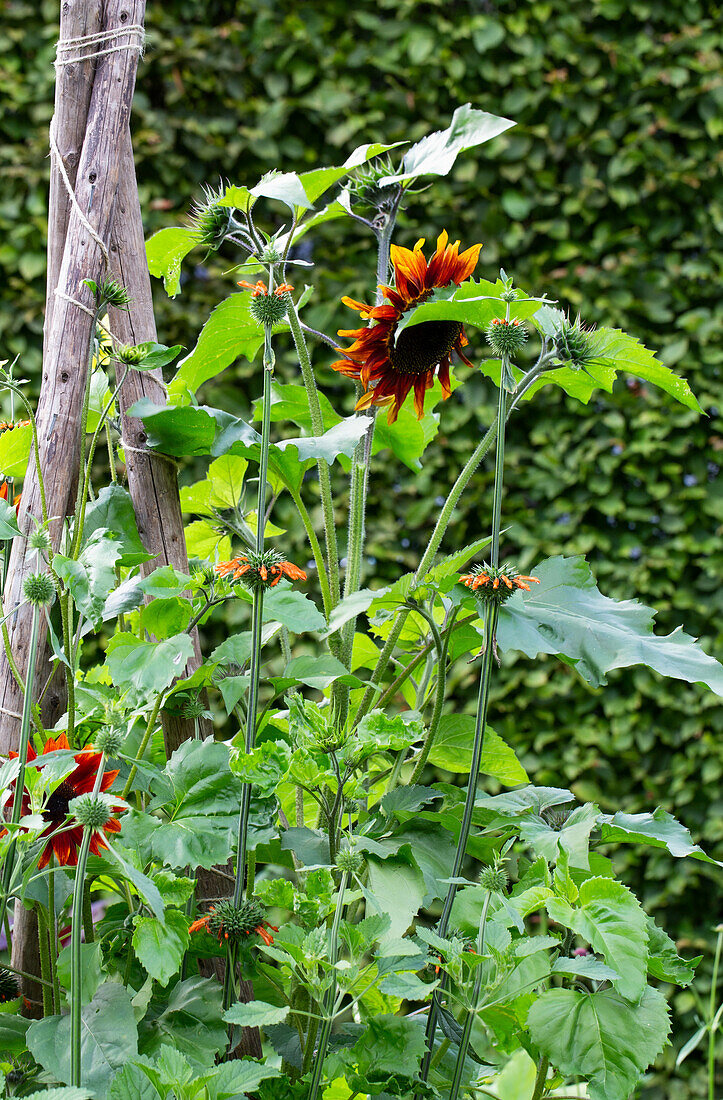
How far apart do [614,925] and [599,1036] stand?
3.4 inches

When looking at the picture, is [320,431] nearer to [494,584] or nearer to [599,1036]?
[494,584]

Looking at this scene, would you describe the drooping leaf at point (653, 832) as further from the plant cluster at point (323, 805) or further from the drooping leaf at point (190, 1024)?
the drooping leaf at point (190, 1024)

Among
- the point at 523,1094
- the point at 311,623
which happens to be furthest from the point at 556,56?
the point at 523,1094

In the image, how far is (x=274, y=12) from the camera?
2588 mm

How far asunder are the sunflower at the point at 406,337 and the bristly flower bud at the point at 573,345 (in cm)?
12

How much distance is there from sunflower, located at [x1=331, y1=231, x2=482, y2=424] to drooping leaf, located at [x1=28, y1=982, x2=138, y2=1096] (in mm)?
600

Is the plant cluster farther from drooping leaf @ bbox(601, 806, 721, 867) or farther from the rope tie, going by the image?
the rope tie

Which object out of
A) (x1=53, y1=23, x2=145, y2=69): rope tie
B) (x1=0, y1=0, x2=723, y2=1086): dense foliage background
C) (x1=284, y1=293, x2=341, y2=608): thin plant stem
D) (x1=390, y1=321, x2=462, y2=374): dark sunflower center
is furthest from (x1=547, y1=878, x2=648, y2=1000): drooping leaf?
(x1=0, y1=0, x2=723, y2=1086): dense foliage background

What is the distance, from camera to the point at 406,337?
96 cm

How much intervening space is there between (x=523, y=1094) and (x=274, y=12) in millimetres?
2662

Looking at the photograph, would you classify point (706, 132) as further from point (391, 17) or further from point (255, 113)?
point (255, 113)

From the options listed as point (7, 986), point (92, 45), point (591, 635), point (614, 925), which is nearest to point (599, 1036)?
point (614, 925)

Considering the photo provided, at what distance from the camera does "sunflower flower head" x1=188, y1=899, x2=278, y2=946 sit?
75 centimetres

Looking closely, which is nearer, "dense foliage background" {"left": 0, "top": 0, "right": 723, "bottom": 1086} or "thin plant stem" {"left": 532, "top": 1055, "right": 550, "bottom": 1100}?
"thin plant stem" {"left": 532, "top": 1055, "right": 550, "bottom": 1100}
